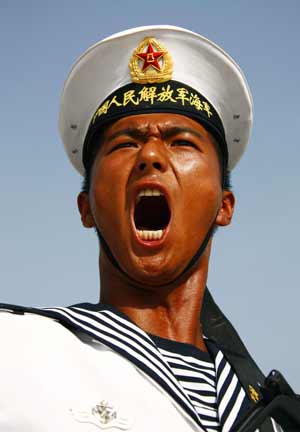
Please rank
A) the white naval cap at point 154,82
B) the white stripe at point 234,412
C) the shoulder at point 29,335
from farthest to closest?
1. the white naval cap at point 154,82
2. the white stripe at point 234,412
3. the shoulder at point 29,335

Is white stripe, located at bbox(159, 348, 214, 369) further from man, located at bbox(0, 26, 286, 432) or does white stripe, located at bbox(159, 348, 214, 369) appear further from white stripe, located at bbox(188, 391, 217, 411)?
white stripe, located at bbox(188, 391, 217, 411)

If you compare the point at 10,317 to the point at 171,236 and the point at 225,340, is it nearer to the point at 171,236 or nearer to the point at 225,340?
the point at 171,236

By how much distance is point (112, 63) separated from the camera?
5.25m

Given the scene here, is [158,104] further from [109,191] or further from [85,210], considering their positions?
[85,210]

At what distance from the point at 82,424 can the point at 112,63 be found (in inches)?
89.8

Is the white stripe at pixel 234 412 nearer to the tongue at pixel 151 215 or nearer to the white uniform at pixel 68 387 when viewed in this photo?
the white uniform at pixel 68 387

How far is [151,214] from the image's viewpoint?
526cm

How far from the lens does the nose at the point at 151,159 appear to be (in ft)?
15.7

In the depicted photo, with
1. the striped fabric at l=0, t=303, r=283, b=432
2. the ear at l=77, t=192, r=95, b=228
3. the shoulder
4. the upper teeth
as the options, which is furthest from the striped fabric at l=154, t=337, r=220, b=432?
the ear at l=77, t=192, r=95, b=228

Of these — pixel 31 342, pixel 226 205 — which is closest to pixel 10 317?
pixel 31 342

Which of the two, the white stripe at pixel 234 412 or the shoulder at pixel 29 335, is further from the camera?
the white stripe at pixel 234 412

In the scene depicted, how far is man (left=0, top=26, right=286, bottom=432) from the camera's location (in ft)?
13.3

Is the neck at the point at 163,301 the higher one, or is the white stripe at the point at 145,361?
the neck at the point at 163,301

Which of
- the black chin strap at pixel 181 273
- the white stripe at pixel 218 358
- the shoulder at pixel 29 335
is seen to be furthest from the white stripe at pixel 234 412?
the shoulder at pixel 29 335
